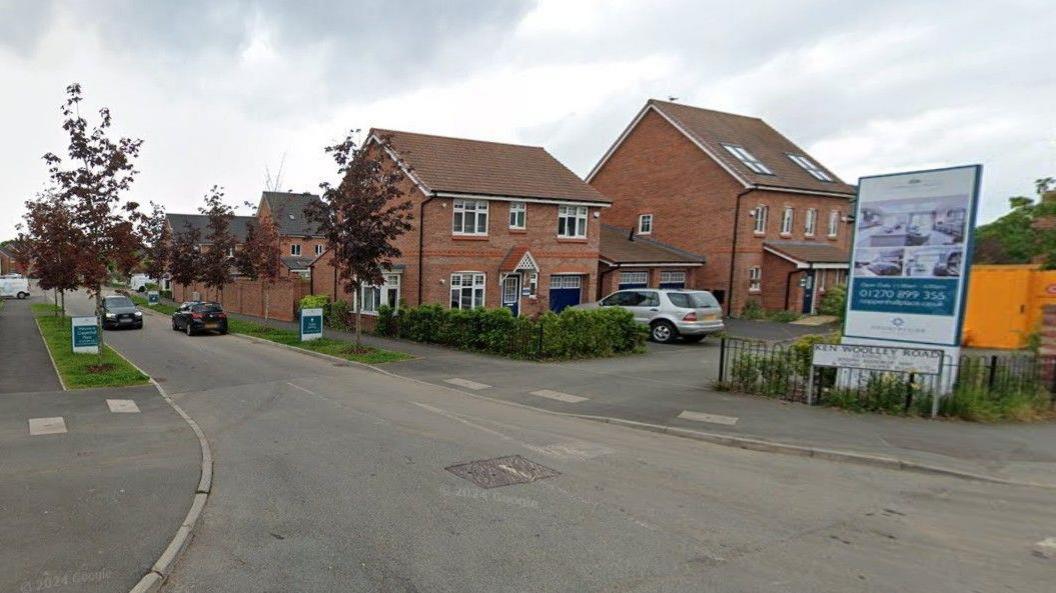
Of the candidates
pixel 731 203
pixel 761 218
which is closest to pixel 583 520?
pixel 731 203

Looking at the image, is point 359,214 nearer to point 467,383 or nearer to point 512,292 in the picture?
point 467,383

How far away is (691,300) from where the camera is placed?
19.8 meters

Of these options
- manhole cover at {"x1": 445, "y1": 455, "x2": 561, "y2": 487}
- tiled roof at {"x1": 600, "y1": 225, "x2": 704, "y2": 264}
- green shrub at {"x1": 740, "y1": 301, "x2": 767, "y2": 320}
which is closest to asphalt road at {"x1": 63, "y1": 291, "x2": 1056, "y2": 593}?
manhole cover at {"x1": 445, "y1": 455, "x2": 561, "y2": 487}

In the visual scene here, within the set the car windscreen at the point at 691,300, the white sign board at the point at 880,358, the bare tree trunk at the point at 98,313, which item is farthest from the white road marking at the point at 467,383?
the car windscreen at the point at 691,300

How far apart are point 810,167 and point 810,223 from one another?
4415 millimetres

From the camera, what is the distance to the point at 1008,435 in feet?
26.8

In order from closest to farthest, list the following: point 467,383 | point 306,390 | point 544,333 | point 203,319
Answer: point 306,390 < point 467,383 < point 544,333 < point 203,319

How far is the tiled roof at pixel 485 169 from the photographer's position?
24.0 metres

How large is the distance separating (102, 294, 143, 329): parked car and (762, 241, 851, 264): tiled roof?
31312 millimetres

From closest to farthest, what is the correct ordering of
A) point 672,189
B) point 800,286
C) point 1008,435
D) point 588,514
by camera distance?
point 588,514 < point 1008,435 < point 800,286 < point 672,189

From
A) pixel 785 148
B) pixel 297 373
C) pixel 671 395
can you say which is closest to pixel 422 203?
pixel 297 373

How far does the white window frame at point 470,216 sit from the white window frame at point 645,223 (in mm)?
12354

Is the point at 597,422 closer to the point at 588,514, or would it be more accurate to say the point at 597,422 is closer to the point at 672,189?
the point at 588,514

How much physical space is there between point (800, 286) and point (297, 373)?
2476 centimetres
